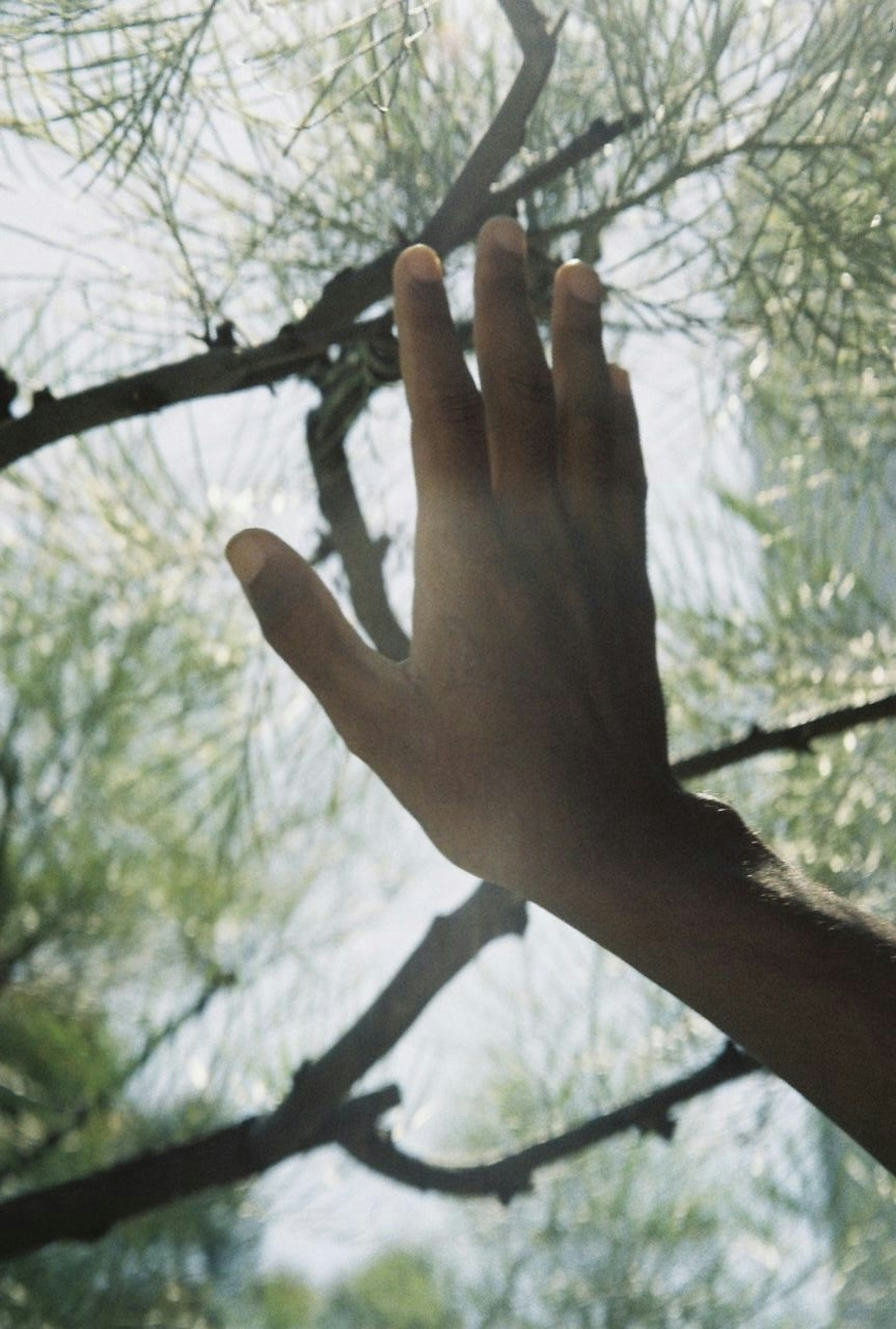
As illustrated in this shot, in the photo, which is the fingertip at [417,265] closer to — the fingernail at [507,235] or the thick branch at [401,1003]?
the fingernail at [507,235]

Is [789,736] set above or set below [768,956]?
above

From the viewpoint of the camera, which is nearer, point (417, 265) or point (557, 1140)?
point (417, 265)

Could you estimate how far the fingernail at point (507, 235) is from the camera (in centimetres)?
23

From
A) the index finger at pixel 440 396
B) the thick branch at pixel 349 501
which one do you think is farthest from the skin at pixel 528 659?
the thick branch at pixel 349 501

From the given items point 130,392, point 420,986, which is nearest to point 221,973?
point 420,986

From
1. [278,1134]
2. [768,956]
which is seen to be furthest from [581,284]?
[278,1134]

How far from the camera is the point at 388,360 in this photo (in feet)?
0.99

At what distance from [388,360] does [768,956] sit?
0.15 meters

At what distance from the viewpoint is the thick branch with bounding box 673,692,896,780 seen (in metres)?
0.32

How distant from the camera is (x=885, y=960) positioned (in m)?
0.20

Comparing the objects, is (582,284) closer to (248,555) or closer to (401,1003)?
(248,555)

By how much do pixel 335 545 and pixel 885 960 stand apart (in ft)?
0.64

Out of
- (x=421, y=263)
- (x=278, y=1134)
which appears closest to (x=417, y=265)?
(x=421, y=263)

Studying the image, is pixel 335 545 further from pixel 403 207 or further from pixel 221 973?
pixel 221 973
